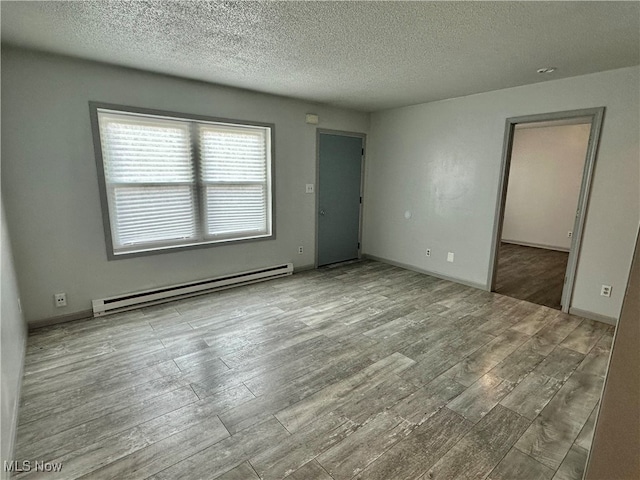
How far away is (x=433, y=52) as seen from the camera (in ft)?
8.52

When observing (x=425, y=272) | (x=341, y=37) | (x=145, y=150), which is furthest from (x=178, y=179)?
(x=425, y=272)

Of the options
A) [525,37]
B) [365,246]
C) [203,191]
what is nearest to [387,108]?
[365,246]

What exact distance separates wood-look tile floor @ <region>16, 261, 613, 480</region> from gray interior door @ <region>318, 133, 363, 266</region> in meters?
1.77

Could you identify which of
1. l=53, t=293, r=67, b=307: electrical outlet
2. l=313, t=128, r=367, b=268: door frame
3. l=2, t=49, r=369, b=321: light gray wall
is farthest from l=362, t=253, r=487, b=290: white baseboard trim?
l=53, t=293, r=67, b=307: electrical outlet

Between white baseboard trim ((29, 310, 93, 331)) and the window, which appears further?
the window

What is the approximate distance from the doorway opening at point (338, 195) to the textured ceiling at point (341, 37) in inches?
62.4

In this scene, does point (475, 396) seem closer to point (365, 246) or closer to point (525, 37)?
point (525, 37)

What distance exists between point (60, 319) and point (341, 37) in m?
3.59

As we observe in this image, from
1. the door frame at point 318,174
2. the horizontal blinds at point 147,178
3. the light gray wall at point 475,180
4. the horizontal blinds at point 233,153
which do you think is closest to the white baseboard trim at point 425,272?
the light gray wall at point 475,180

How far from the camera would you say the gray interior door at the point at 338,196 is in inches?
192

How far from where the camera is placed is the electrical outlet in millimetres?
3037

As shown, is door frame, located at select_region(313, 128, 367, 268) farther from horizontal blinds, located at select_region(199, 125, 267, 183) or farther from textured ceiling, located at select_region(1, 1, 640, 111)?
textured ceiling, located at select_region(1, 1, 640, 111)

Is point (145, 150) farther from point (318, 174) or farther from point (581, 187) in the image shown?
point (581, 187)

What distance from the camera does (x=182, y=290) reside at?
3.72 metres
